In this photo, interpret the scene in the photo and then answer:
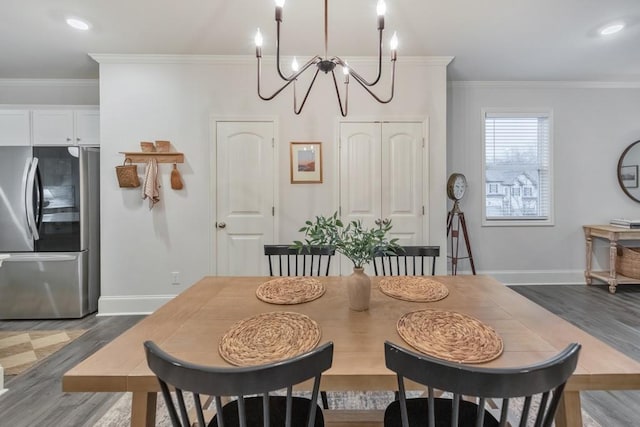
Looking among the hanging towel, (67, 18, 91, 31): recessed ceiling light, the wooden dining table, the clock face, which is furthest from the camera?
the clock face

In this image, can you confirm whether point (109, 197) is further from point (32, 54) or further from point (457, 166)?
point (457, 166)

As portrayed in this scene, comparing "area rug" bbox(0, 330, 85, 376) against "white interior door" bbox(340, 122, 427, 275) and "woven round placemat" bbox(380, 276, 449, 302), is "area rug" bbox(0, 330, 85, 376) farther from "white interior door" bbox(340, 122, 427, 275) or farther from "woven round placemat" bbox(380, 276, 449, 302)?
"white interior door" bbox(340, 122, 427, 275)

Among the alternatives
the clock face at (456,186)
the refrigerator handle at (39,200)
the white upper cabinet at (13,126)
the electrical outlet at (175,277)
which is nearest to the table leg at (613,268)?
the clock face at (456,186)

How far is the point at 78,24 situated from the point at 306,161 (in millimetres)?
2308

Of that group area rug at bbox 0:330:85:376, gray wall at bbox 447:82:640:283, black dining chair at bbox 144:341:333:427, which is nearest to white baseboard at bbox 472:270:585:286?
gray wall at bbox 447:82:640:283

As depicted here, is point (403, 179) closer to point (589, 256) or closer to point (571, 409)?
point (571, 409)

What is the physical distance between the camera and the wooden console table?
Result: 11.5 ft

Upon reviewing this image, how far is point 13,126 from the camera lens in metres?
3.21

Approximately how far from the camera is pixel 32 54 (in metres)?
3.04

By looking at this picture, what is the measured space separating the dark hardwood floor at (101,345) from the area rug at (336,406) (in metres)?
0.06

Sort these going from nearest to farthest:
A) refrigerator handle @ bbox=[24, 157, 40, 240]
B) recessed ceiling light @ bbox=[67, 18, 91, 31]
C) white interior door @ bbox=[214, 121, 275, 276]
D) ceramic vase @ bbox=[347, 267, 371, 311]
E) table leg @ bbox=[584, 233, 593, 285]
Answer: ceramic vase @ bbox=[347, 267, 371, 311], recessed ceiling light @ bbox=[67, 18, 91, 31], refrigerator handle @ bbox=[24, 157, 40, 240], white interior door @ bbox=[214, 121, 275, 276], table leg @ bbox=[584, 233, 593, 285]

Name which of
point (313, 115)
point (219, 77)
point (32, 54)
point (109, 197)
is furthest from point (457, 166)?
point (32, 54)

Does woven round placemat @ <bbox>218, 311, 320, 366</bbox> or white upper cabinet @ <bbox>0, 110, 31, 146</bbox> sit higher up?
white upper cabinet @ <bbox>0, 110, 31, 146</bbox>

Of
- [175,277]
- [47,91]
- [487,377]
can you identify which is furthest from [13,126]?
[487,377]
